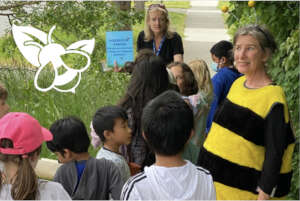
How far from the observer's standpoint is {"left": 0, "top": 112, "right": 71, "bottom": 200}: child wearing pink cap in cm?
186

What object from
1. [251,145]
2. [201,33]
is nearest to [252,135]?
[251,145]

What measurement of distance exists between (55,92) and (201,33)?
8671 millimetres

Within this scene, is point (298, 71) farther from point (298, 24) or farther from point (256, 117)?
point (256, 117)

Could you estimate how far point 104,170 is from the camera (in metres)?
2.38

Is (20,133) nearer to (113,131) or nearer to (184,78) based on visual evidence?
(113,131)

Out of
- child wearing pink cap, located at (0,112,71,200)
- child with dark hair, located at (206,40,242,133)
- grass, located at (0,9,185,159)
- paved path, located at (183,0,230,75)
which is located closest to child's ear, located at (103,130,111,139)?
child wearing pink cap, located at (0,112,71,200)

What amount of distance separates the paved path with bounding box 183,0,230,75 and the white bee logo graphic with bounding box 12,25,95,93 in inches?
172

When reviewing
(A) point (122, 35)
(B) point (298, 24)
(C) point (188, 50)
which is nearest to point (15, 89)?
(A) point (122, 35)

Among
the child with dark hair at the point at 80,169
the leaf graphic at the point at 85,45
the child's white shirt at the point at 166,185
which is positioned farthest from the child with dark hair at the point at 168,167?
the leaf graphic at the point at 85,45

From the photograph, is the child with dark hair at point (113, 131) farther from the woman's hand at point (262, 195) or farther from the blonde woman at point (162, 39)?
the blonde woman at point (162, 39)

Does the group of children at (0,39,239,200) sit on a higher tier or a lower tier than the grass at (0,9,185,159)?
higher

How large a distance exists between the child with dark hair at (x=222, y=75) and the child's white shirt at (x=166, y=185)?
6.03 feet

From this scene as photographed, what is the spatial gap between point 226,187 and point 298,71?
52.9 inches

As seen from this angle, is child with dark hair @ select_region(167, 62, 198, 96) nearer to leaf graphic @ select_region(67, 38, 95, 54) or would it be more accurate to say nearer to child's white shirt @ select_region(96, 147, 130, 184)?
child's white shirt @ select_region(96, 147, 130, 184)
